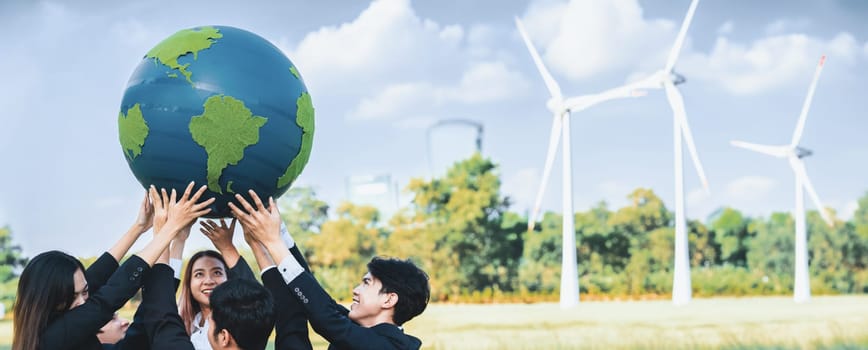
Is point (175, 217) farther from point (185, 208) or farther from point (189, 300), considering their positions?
point (189, 300)

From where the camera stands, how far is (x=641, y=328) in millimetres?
22953

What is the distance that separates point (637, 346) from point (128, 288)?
17.2 m

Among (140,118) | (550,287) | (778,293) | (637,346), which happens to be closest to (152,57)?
(140,118)

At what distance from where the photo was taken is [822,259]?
4806cm

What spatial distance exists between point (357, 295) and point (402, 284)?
22cm

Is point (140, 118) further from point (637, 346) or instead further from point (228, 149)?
point (637, 346)

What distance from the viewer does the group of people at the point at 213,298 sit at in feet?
13.2

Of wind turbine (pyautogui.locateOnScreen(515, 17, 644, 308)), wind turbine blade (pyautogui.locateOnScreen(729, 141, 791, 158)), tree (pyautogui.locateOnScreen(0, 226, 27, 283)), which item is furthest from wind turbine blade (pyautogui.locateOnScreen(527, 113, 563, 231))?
tree (pyautogui.locateOnScreen(0, 226, 27, 283))

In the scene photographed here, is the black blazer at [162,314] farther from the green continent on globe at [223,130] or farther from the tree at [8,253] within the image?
the tree at [8,253]

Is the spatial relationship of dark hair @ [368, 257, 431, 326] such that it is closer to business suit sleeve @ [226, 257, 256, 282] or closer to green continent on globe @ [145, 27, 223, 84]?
business suit sleeve @ [226, 257, 256, 282]

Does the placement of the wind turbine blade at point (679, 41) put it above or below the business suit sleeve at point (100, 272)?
above

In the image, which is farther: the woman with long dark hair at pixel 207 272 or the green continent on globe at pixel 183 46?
the woman with long dark hair at pixel 207 272

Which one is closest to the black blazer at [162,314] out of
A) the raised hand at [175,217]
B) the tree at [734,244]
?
the raised hand at [175,217]

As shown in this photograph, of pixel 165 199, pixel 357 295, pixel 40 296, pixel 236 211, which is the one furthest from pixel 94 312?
pixel 357 295
